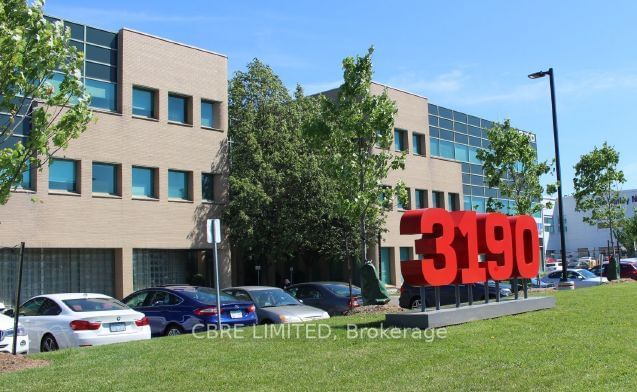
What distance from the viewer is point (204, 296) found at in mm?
15500

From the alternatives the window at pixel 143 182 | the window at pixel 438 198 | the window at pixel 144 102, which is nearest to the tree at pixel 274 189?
the window at pixel 143 182

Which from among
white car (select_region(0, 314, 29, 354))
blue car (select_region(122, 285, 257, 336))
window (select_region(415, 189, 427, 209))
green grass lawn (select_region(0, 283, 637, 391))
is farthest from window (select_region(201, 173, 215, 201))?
green grass lawn (select_region(0, 283, 637, 391))

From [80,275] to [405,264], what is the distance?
1735 centimetres

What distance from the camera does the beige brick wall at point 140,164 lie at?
2488cm

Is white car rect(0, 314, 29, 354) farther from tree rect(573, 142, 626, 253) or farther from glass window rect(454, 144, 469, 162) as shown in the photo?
glass window rect(454, 144, 469, 162)

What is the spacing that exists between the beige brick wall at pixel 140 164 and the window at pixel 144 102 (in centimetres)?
40

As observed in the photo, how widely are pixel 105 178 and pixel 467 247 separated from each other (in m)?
17.8

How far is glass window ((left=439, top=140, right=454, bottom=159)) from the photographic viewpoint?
4559cm

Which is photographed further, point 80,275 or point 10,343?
point 80,275

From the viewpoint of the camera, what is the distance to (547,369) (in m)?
8.55

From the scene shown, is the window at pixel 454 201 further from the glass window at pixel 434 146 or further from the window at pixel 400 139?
the window at pixel 400 139

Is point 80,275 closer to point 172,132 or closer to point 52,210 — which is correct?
point 52,210

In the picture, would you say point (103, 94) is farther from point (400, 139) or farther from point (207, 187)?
point (400, 139)

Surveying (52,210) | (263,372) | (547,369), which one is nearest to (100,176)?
(52,210)
